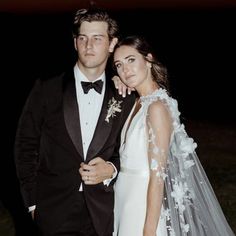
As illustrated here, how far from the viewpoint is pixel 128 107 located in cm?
319

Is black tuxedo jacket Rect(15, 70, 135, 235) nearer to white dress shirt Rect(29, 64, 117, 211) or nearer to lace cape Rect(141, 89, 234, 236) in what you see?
white dress shirt Rect(29, 64, 117, 211)

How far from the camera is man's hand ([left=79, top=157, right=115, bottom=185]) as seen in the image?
2.90 metres

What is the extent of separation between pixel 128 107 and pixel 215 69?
54.4ft

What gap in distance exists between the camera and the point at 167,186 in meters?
2.98

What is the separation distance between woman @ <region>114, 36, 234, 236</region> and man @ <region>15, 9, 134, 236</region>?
10 centimetres

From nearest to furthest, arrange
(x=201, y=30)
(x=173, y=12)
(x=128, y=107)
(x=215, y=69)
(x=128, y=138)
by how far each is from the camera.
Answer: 1. (x=128, y=138)
2. (x=128, y=107)
3. (x=215, y=69)
4. (x=201, y=30)
5. (x=173, y=12)

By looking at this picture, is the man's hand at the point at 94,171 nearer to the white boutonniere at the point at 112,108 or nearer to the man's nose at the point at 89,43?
the white boutonniere at the point at 112,108

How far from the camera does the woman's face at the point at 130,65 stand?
9.73 ft

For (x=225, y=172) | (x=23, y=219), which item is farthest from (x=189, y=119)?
(x=23, y=219)

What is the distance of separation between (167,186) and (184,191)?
5.1 inches

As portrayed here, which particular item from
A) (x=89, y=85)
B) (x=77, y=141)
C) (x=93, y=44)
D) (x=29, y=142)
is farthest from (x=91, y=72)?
(x=29, y=142)

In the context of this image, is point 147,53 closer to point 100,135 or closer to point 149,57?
point 149,57

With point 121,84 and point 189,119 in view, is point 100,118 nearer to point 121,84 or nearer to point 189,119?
point 121,84

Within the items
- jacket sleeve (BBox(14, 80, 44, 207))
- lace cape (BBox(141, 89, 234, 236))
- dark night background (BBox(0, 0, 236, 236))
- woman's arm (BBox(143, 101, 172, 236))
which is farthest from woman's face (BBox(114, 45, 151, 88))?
dark night background (BBox(0, 0, 236, 236))
